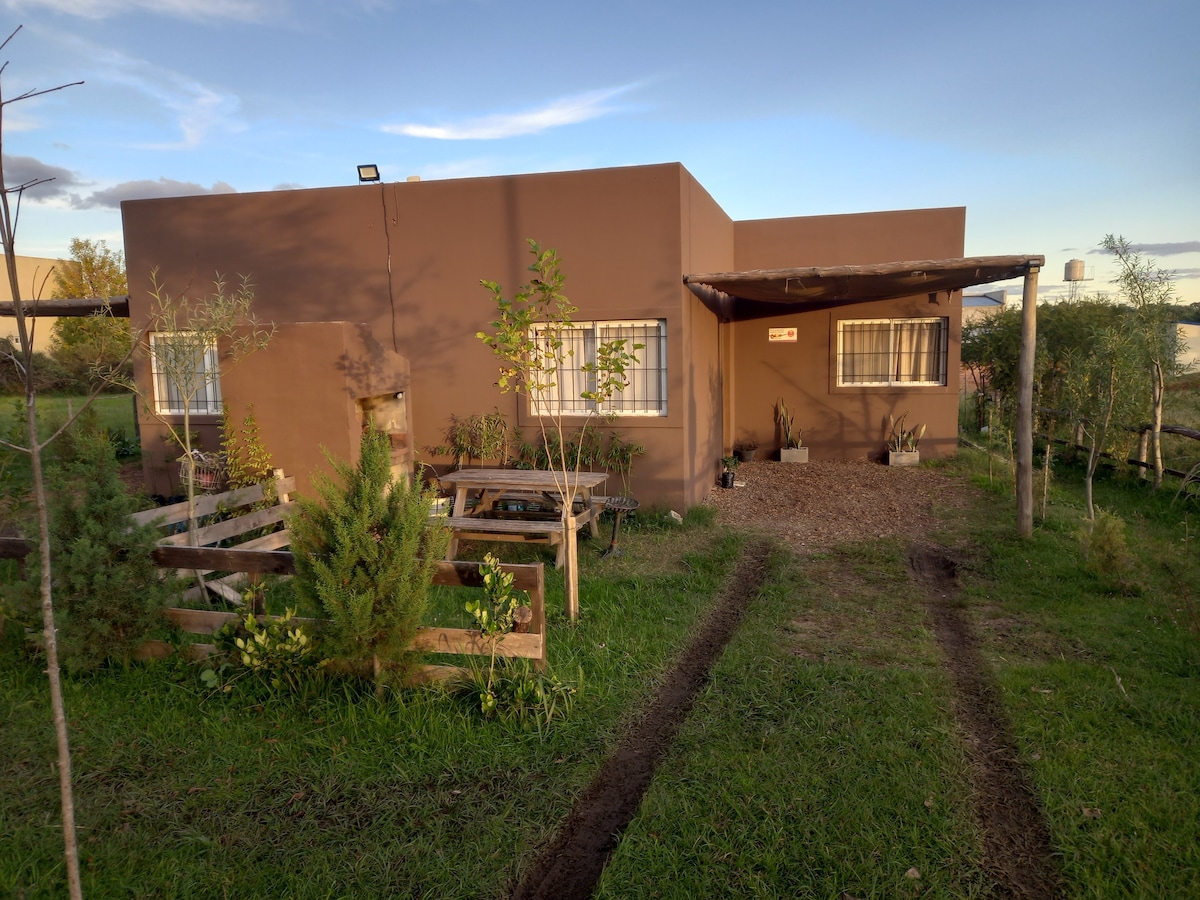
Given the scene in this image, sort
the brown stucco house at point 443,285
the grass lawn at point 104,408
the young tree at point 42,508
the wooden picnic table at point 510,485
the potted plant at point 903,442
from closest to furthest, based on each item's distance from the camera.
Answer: the young tree at point 42,508 < the wooden picnic table at point 510,485 < the brown stucco house at point 443,285 < the potted plant at point 903,442 < the grass lawn at point 104,408

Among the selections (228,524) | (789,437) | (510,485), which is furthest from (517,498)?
(789,437)

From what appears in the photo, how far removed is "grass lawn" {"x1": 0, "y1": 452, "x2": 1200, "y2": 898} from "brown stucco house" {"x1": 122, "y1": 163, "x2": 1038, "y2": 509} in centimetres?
378

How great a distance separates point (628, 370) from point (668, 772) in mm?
6338

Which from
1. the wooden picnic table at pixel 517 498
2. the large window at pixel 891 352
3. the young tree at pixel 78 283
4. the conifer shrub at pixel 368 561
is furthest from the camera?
the young tree at pixel 78 283

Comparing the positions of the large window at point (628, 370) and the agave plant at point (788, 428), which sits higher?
the large window at point (628, 370)

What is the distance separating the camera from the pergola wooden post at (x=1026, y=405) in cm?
771

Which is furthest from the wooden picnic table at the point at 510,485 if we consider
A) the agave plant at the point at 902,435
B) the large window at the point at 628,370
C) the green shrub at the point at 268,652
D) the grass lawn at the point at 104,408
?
the grass lawn at the point at 104,408

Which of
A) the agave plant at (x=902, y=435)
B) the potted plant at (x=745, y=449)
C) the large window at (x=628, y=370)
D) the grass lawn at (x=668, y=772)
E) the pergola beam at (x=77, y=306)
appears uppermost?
the pergola beam at (x=77, y=306)

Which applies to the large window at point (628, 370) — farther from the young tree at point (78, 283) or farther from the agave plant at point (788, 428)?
the young tree at point (78, 283)

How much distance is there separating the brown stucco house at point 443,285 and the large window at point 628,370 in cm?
3

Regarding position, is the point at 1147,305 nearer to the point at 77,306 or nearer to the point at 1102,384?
the point at 1102,384

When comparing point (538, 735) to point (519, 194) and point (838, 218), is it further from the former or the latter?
point (838, 218)

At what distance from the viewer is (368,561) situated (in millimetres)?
4086

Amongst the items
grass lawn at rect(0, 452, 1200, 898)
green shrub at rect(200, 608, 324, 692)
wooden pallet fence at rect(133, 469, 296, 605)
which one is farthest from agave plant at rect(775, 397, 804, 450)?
green shrub at rect(200, 608, 324, 692)
